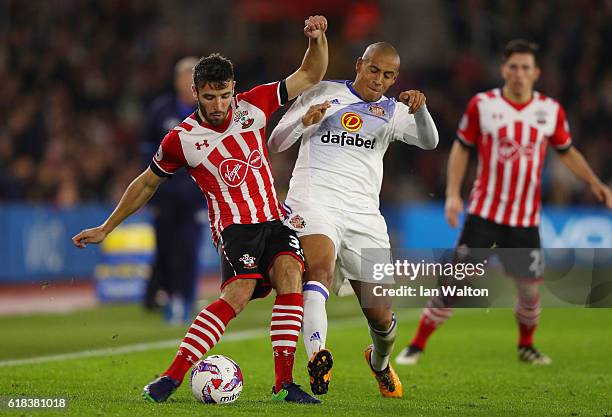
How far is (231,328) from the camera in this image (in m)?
11.2

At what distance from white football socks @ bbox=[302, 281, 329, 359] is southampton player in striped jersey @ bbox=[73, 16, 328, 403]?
7cm

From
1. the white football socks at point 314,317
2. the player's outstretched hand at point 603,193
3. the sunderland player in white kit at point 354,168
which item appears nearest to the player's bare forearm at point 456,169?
the player's outstretched hand at point 603,193

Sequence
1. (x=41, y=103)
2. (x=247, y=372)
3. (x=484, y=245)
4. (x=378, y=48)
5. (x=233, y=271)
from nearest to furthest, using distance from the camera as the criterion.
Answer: (x=233, y=271) → (x=378, y=48) → (x=247, y=372) → (x=484, y=245) → (x=41, y=103)

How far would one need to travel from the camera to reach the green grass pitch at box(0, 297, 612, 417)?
20.2 ft

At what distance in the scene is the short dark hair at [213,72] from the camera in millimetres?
6176

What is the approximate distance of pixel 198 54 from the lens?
2255 centimetres

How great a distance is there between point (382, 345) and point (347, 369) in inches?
57.0

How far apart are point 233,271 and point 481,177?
11.3 ft

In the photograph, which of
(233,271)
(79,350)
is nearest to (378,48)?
(233,271)

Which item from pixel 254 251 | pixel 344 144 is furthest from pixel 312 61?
pixel 254 251

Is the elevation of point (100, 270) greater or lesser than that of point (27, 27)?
lesser

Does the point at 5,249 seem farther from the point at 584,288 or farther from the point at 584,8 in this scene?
the point at 584,8

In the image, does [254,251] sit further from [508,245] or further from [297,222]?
[508,245]

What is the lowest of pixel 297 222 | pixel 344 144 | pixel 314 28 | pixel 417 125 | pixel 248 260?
pixel 248 260
